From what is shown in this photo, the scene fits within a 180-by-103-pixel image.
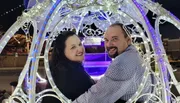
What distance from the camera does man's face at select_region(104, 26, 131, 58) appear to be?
1.25 m

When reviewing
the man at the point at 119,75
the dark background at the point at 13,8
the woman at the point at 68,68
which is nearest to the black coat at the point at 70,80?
the woman at the point at 68,68

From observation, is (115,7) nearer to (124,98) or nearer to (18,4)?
(124,98)

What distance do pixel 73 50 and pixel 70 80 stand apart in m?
0.16

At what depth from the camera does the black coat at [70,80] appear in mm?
1312

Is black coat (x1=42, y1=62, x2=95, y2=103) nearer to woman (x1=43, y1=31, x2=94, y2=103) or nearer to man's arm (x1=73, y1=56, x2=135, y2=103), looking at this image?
woman (x1=43, y1=31, x2=94, y2=103)

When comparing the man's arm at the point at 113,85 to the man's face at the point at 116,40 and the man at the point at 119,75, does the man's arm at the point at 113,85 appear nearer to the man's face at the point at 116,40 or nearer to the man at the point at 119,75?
the man at the point at 119,75

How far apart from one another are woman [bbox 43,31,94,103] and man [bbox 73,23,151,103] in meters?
0.14

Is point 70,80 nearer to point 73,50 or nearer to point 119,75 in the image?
point 73,50

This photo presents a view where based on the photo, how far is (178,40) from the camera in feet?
19.3

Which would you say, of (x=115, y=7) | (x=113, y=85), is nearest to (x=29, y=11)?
(x=115, y=7)

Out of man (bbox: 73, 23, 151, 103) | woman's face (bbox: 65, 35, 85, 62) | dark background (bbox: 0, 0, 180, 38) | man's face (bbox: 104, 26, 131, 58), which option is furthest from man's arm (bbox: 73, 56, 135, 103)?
dark background (bbox: 0, 0, 180, 38)

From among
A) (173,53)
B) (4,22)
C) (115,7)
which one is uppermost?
(4,22)

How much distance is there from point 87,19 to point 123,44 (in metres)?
0.99

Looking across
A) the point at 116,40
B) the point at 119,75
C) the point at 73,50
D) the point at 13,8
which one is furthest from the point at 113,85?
the point at 13,8
